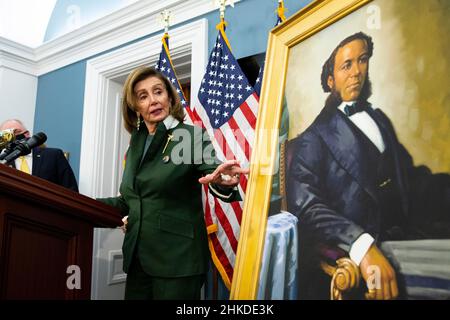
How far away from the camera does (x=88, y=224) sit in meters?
1.08

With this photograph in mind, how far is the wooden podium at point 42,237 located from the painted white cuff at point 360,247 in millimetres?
715

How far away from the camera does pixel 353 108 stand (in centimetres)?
91

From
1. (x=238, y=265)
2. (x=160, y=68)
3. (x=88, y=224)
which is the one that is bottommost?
(x=238, y=265)

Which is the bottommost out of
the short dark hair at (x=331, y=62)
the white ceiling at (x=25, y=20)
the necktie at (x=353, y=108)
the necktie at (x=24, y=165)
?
the necktie at (x=353, y=108)

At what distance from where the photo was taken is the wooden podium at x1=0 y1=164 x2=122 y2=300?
893 millimetres

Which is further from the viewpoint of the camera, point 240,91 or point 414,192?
point 240,91

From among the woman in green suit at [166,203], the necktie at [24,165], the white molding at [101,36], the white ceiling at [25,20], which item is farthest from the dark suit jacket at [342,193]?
the white ceiling at [25,20]

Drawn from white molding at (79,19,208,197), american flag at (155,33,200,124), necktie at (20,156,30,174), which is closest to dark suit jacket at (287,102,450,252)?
american flag at (155,33,200,124)

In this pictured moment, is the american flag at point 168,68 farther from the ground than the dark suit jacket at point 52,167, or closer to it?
farther from the ground

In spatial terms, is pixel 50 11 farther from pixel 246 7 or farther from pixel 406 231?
pixel 406 231

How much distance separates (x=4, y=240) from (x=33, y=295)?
165mm

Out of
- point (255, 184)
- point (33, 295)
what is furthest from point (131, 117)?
point (33, 295)

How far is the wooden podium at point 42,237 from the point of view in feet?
2.93

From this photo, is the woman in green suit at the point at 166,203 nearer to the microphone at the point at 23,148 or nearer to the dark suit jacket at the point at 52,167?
the microphone at the point at 23,148
